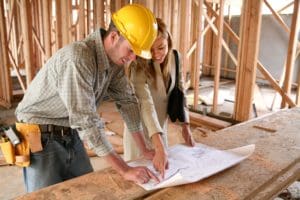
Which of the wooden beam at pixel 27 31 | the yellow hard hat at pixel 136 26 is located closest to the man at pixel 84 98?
the yellow hard hat at pixel 136 26

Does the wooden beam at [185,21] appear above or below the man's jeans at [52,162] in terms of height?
above

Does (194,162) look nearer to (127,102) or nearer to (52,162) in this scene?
(127,102)

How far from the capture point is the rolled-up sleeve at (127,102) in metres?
1.74

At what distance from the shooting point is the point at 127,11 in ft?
4.33

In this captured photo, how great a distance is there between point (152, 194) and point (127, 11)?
2.54 ft

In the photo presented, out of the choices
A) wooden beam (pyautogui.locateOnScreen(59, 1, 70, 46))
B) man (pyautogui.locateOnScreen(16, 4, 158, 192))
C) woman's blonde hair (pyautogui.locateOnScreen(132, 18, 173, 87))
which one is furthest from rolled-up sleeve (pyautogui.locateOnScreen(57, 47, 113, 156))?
wooden beam (pyautogui.locateOnScreen(59, 1, 70, 46))

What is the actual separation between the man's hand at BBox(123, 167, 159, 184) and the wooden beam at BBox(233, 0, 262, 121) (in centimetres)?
306

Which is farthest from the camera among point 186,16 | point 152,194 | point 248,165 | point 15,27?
point 15,27

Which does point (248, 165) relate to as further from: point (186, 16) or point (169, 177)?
point (186, 16)

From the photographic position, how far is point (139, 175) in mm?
1274

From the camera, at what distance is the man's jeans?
5.45 feet

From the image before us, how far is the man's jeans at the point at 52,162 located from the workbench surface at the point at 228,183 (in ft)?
1.42

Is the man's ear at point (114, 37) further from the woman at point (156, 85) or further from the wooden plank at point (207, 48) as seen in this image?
the wooden plank at point (207, 48)

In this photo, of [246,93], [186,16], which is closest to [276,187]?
[246,93]
